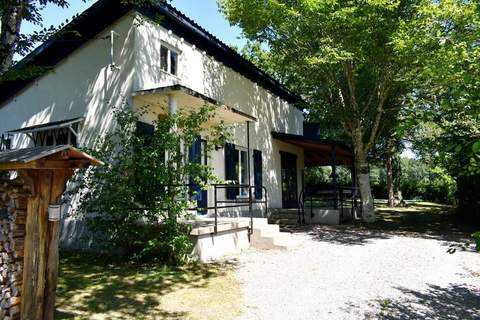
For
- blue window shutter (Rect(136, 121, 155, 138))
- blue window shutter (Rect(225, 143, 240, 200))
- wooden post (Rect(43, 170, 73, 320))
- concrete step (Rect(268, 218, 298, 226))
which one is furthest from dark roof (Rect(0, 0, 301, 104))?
concrete step (Rect(268, 218, 298, 226))

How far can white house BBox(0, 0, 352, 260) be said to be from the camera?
32.8 ft

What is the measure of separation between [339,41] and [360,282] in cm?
948

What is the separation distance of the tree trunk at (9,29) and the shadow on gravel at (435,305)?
6.72m

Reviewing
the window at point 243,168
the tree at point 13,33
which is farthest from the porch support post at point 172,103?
the window at point 243,168

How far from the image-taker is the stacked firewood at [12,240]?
13.9 feet

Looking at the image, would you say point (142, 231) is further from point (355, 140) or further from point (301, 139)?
point (355, 140)

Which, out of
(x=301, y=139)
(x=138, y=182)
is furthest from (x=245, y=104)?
(x=138, y=182)

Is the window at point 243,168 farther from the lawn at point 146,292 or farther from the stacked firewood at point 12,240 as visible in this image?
the stacked firewood at point 12,240

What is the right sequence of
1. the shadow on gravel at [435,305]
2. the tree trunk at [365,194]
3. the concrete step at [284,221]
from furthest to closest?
the tree trunk at [365,194], the concrete step at [284,221], the shadow on gravel at [435,305]

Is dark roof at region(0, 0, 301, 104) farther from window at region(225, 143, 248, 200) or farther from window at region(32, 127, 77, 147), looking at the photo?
window at region(225, 143, 248, 200)

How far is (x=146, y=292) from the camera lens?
610cm

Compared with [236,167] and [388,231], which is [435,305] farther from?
[236,167]

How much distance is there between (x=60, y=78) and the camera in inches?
460

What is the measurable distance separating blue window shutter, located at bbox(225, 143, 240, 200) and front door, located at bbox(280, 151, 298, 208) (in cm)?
449
